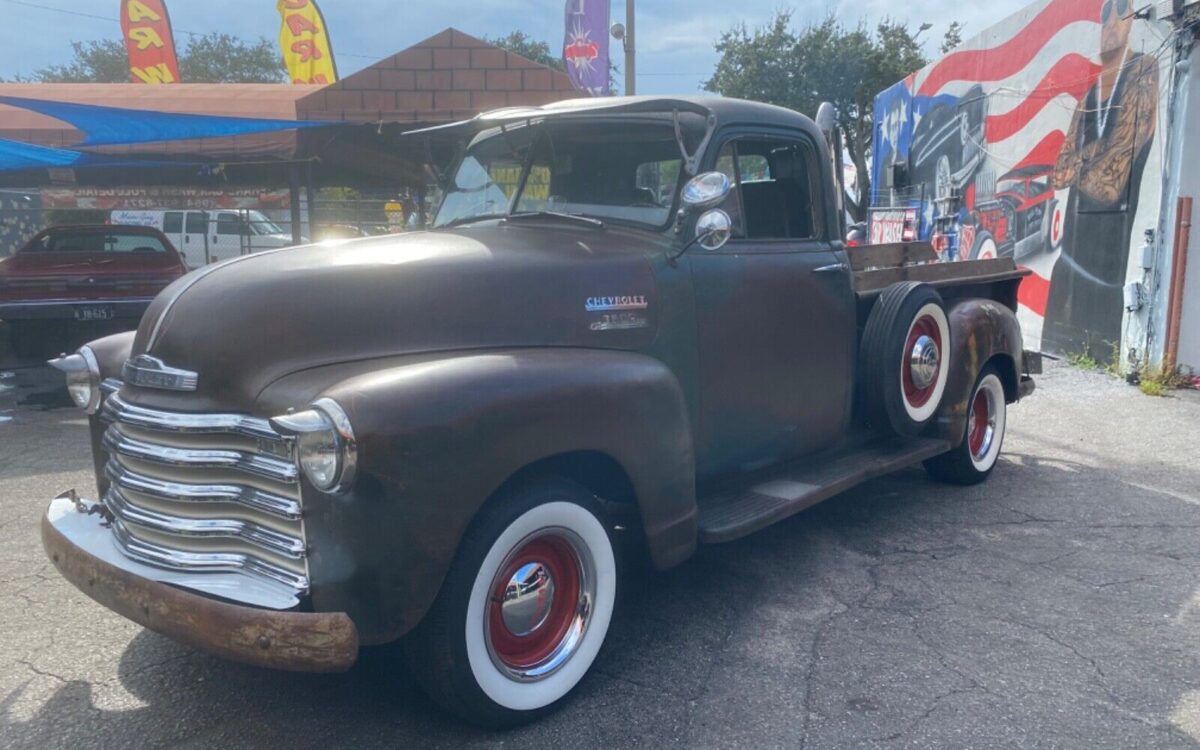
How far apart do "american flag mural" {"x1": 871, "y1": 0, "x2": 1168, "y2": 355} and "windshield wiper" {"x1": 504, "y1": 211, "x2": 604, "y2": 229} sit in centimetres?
744

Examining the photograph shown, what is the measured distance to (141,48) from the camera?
26.4 metres

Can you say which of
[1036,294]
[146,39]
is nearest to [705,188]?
[1036,294]

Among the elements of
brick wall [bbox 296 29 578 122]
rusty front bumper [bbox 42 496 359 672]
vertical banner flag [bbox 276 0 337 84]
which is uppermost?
vertical banner flag [bbox 276 0 337 84]

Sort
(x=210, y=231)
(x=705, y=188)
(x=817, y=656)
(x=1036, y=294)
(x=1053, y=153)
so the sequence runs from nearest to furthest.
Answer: (x=705, y=188)
(x=817, y=656)
(x=1053, y=153)
(x=1036, y=294)
(x=210, y=231)

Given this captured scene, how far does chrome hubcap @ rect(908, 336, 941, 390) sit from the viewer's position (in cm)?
490

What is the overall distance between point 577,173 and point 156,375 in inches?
78.1

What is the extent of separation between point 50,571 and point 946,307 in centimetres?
488

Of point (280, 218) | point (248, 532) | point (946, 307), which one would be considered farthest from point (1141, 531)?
point (280, 218)

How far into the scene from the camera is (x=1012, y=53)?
12227 mm

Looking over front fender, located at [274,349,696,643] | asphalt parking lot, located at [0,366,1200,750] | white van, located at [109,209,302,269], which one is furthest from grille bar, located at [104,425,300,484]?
white van, located at [109,209,302,269]

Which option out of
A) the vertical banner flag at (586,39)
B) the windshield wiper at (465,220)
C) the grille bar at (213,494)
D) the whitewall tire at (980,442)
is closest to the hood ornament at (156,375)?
the grille bar at (213,494)

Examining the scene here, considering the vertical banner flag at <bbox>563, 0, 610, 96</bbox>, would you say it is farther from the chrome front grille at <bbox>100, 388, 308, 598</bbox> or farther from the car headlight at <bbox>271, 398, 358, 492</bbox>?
the car headlight at <bbox>271, 398, 358, 492</bbox>

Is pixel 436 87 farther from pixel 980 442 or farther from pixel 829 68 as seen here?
pixel 829 68

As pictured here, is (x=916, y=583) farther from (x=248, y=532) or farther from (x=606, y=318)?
(x=248, y=532)
